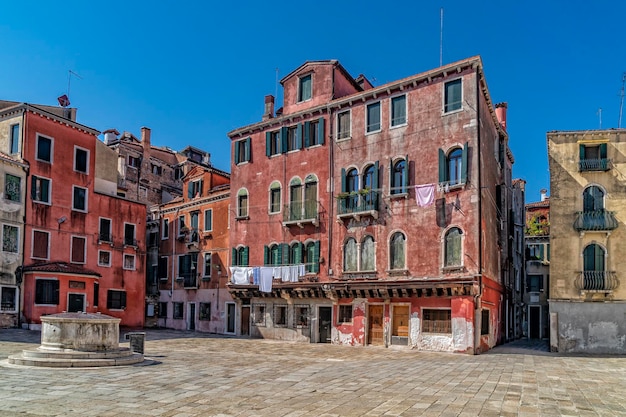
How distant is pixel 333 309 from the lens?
31.2 metres

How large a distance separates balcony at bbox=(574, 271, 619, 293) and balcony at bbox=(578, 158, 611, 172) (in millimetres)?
5307

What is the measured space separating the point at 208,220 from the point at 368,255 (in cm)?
1511

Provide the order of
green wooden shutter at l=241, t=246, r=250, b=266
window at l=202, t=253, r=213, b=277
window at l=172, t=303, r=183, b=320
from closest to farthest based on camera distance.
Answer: green wooden shutter at l=241, t=246, r=250, b=266, window at l=202, t=253, r=213, b=277, window at l=172, t=303, r=183, b=320

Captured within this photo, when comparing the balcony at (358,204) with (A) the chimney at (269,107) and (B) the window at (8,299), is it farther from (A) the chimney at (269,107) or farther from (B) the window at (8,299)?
(B) the window at (8,299)

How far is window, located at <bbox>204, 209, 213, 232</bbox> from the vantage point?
40.1 m

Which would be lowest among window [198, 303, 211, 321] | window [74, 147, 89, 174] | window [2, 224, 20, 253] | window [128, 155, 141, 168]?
window [198, 303, 211, 321]

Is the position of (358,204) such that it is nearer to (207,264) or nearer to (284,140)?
(284,140)

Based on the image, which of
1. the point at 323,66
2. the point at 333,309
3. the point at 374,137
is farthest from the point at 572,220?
the point at 323,66

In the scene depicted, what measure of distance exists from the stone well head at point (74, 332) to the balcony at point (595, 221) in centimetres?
2289

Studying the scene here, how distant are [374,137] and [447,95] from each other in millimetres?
4763

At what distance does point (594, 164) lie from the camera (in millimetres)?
28016

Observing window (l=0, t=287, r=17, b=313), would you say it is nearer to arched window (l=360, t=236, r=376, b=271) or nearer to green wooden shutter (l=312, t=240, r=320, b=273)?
green wooden shutter (l=312, t=240, r=320, b=273)

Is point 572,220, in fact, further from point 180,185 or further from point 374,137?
point 180,185

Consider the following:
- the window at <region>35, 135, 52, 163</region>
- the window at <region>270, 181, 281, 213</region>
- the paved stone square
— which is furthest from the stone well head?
the window at <region>35, 135, 52, 163</region>
